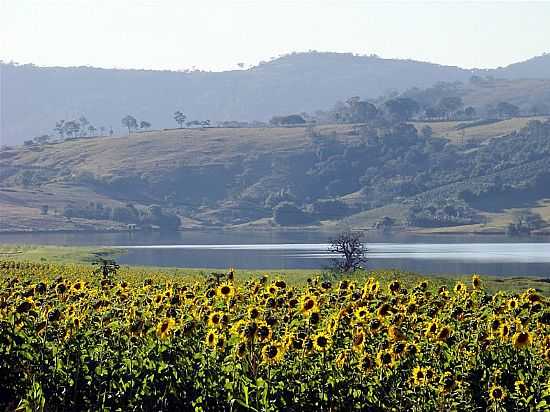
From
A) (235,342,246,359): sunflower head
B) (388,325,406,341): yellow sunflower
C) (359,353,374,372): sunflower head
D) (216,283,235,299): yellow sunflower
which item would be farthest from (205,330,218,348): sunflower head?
(388,325,406,341): yellow sunflower

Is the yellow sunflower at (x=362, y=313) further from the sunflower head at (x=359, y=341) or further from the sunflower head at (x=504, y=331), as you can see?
the sunflower head at (x=504, y=331)

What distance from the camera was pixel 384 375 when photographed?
512 inches

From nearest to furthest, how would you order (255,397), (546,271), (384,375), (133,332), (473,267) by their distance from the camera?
(255,397), (384,375), (133,332), (546,271), (473,267)

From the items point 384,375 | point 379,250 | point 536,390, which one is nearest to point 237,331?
point 384,375

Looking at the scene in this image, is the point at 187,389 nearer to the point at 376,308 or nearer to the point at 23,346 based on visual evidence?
the point at 23,346

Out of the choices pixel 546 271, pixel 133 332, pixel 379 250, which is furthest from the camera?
pixel 379 250

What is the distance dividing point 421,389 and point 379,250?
142 metres

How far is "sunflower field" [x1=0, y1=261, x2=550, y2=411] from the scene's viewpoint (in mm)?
12328

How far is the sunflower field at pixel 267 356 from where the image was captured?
40.4 feet

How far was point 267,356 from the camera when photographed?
12516 millimetres

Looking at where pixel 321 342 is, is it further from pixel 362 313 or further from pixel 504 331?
pixel 504 331

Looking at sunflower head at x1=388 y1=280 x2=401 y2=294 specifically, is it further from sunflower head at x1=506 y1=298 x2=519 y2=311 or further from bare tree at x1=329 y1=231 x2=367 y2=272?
bare tree at x1=329 y1=231 x2=367 y2=272

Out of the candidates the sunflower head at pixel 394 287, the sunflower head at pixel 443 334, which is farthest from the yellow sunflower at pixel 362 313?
the sunflower head at pixel 394 287

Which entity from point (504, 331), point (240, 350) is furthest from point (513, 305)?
point (240, 350)
